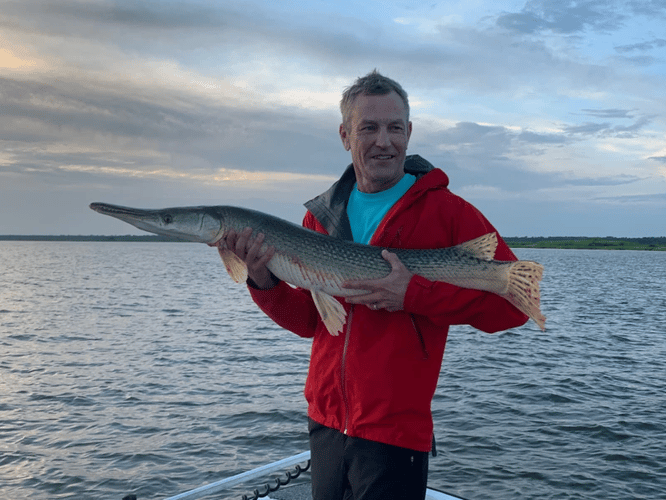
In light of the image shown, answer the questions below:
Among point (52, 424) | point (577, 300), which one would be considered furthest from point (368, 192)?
point (577, 300)

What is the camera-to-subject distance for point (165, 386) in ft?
50.8

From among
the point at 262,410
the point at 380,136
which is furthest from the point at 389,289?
the point at 262,410

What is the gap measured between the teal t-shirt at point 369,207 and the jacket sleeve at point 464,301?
39cm

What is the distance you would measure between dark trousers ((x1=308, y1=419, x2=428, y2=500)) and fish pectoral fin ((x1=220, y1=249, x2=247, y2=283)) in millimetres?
1106

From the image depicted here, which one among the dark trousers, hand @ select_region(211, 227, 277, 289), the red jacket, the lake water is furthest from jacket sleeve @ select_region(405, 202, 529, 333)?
the lake water

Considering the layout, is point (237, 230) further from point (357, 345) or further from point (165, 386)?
point (165, 386)

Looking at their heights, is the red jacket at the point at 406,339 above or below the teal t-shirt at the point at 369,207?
below

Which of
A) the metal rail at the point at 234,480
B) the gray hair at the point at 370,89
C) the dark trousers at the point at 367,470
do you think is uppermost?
the gray hair at the point at 370,89

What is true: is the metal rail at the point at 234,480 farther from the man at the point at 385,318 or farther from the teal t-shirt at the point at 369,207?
the teal t-shirt at the point at 369,207

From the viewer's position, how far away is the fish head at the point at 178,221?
358cm

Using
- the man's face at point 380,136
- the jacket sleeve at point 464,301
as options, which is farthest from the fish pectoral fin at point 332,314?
the man's face at point 380,136

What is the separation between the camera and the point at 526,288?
3066 mm

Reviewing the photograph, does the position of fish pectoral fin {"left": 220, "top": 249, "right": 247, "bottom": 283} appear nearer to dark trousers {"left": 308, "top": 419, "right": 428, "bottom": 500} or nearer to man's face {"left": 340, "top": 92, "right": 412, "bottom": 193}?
man's face {"left": 340, "top": 92, "right": 412, "bottom": 193}

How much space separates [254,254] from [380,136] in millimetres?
1089
